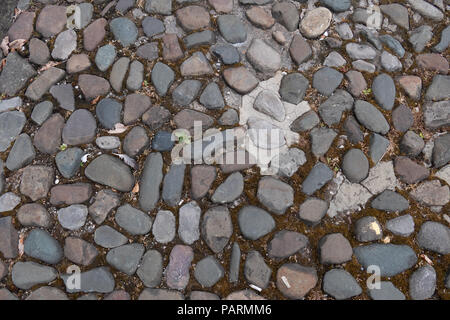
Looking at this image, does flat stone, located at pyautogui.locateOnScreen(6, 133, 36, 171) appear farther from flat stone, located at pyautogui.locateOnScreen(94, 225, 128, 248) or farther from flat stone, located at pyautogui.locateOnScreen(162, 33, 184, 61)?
flat stone, located at pyautogui.locateOnScreen(162, 33, 184, 61)

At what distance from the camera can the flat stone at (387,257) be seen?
7.45ft

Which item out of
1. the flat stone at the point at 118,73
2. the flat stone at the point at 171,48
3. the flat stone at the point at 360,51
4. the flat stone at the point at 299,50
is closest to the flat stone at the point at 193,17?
the flat stone at the point at 171,48

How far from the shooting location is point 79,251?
2.27m

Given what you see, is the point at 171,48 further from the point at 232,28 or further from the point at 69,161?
the point at 69,161

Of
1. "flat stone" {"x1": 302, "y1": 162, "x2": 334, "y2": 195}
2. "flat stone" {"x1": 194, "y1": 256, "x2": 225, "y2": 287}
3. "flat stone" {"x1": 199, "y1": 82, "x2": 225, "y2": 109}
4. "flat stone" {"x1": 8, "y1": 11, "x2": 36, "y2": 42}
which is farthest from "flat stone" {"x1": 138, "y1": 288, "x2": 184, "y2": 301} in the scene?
"flat stone" {"x1": 8, "y1": 11, "x2": 36, "y2": 42}

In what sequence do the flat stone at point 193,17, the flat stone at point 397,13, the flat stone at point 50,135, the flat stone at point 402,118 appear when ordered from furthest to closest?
the flat stone at point 397,13
the flat stone at point 193,17
the flat stone at point 402,118
the flat stone at point 50,135

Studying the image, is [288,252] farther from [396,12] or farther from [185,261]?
[396,12]

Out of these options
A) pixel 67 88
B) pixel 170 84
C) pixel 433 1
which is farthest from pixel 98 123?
pixel 433 1

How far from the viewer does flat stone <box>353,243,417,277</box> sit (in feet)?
7.45

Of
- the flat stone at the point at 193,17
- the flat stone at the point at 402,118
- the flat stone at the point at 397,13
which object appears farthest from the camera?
the flat stone at the point at 397,13

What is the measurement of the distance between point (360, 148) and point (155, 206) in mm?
1241

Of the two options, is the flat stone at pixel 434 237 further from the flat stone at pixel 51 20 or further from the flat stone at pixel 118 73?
the flat stone at pixel 51 20

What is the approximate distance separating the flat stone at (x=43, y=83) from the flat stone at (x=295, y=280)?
70.5 inches

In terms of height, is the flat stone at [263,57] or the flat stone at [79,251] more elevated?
the flat stone at [263,57]
